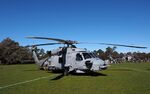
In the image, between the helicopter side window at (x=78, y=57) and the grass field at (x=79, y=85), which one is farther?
the helicopter side window at (x=78, y=57)

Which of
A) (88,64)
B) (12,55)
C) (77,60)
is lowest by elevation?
(88,64)

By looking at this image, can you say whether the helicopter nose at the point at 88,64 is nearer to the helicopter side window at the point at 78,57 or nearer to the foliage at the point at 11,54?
the helicopter side window at the point at 78,57

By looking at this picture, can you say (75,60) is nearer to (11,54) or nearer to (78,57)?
(78,57)

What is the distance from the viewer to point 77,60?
21.0 meters

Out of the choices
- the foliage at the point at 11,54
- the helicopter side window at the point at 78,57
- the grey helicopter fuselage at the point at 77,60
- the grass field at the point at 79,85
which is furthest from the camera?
the foliage at the point at 11,54

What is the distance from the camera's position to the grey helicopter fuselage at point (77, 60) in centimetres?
1950

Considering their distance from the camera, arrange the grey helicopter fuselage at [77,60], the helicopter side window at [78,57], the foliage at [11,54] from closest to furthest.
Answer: the grey helicopter fuselage at [77,60] → the helicopter side window at [78,57] → the foliage at [11,54]

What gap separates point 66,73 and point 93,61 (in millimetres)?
3413

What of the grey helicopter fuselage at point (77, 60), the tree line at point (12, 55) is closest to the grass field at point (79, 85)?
the grey helicopter fuselage at point (77, 60)

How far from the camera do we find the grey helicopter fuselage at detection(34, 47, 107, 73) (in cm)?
1950

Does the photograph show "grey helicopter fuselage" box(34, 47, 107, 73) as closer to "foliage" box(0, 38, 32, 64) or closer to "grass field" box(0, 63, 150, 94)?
"grass field" box(0, 63, 150, 94)

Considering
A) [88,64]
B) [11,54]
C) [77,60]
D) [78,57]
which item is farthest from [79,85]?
[11,54]

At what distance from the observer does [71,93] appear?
11414mm

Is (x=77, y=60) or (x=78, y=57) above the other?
(x=78, y=57)
